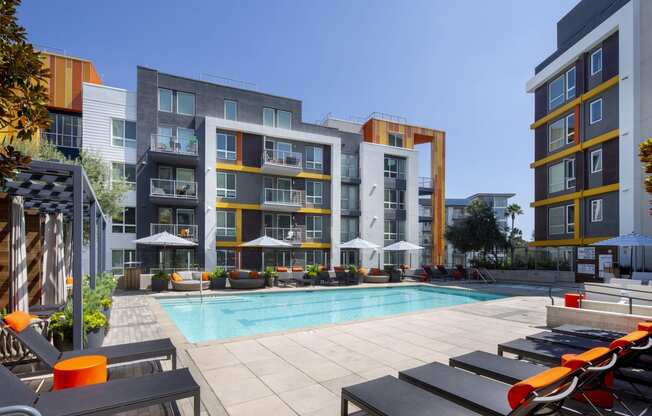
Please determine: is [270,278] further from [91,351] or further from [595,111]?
[595,111]

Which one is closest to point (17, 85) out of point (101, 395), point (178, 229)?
point (101, 395)

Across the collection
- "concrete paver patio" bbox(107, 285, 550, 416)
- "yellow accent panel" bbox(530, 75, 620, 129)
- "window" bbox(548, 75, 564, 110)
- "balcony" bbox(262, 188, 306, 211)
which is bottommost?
"concrete paver patio" bbox(107, 285, 550, 416)

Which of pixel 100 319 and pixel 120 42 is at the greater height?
pixel 120 42

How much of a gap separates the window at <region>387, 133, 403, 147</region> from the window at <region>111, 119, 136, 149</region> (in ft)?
64.6

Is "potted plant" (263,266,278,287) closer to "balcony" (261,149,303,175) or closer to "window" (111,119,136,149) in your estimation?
"balcony" (261,149,303,175)

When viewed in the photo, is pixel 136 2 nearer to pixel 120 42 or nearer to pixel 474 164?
pixel 120 42

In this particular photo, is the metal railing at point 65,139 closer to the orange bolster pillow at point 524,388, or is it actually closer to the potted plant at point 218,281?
the potted plant at point 218,281

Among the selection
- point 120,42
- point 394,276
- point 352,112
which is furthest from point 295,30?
point 352,112

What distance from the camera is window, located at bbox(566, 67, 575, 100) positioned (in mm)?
23431

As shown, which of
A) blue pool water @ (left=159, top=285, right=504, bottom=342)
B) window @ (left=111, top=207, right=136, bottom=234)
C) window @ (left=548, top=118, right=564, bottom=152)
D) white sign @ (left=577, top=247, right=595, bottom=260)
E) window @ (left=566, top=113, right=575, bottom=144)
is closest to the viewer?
blue pool water @ (left=159, top=285, right=504, bottom=342)

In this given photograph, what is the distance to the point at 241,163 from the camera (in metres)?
23.5

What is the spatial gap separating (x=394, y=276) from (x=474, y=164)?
13078 mm

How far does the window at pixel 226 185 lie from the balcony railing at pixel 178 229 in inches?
107

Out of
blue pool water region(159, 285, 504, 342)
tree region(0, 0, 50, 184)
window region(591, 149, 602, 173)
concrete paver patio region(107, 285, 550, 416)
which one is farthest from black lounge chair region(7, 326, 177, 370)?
window region(591, 149, 602, 173)
